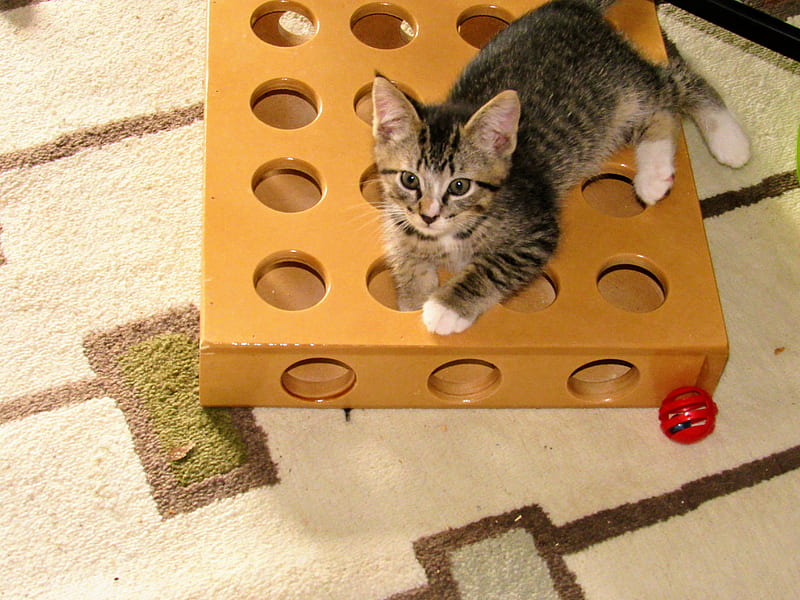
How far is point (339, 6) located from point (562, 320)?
73cm

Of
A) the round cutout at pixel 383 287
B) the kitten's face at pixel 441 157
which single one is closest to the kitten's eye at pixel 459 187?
the kitten's face at pixel 441 157

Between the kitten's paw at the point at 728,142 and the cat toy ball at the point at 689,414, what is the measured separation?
524 millimetres

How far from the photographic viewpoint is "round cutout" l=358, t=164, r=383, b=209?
5.22 feet

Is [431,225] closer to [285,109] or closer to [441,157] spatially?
[441,157]

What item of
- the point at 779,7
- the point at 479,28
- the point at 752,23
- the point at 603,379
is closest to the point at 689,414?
the point at 603,379

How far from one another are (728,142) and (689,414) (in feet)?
1.96

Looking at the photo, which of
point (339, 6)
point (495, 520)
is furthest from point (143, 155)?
point (495, 520)

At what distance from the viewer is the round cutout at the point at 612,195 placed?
1761 mm

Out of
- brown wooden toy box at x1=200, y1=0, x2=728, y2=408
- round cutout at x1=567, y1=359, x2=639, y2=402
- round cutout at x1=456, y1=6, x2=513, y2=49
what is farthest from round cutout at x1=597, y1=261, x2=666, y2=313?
round cutout at x1=456, y1=6, x2=513, y2=49

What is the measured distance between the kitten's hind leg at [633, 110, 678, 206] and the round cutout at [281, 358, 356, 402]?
0.57 m

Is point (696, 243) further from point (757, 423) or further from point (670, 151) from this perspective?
point (757, 423)

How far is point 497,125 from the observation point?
55.6 inches

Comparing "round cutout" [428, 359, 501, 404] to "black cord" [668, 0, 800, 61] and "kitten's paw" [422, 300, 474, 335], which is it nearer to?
"kitten's paw" [422, 300, 474, 335]

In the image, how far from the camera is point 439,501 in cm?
146
